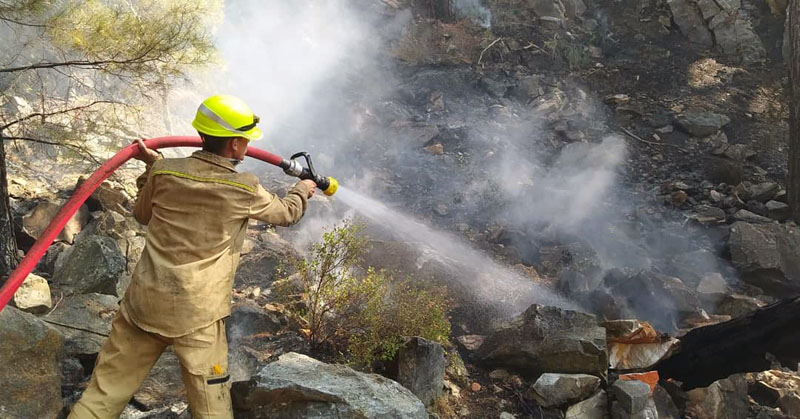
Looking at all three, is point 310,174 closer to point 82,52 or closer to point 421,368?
point 421,368

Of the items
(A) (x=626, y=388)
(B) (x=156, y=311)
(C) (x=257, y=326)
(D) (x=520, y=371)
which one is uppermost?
(C) (x=257, y=326)

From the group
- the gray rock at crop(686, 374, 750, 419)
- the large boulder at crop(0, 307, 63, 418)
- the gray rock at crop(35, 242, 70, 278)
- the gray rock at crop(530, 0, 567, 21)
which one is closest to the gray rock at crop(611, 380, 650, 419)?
the gray rock at crop(686, 374, 750, 419)

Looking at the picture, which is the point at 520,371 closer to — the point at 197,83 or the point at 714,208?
the point at 714,208

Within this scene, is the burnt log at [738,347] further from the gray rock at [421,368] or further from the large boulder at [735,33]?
the large boulder at [735,33]

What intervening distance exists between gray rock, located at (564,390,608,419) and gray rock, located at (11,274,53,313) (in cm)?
369

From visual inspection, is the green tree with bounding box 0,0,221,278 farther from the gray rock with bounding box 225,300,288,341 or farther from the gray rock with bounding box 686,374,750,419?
the gray rock with bounding box 686,374,750,419

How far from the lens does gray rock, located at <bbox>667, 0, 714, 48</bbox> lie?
10.6 m

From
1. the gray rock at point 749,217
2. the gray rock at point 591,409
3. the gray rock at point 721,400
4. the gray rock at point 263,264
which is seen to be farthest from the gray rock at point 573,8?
the gray rock at point 591,409

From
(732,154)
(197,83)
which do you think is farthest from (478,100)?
(197,83)

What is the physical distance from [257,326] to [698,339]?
3.42 metres

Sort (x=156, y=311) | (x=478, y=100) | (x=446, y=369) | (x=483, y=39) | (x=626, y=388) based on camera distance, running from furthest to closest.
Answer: (x=483, y=39) → (x=478, y=100) → (x=446, y=369) → (x=626, y=388) → (x=156, y=311)

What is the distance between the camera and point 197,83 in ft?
30.1

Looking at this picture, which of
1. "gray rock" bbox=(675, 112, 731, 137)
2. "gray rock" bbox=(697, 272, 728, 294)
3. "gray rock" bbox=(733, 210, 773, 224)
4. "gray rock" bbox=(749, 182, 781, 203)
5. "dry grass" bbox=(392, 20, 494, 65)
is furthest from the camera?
"dry grass" bbox=(392, 20, 494, 65)

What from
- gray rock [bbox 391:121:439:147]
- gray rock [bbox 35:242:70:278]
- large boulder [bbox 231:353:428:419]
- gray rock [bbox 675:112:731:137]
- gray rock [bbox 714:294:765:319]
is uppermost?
gray rock [bbox 391:121:439:147]
